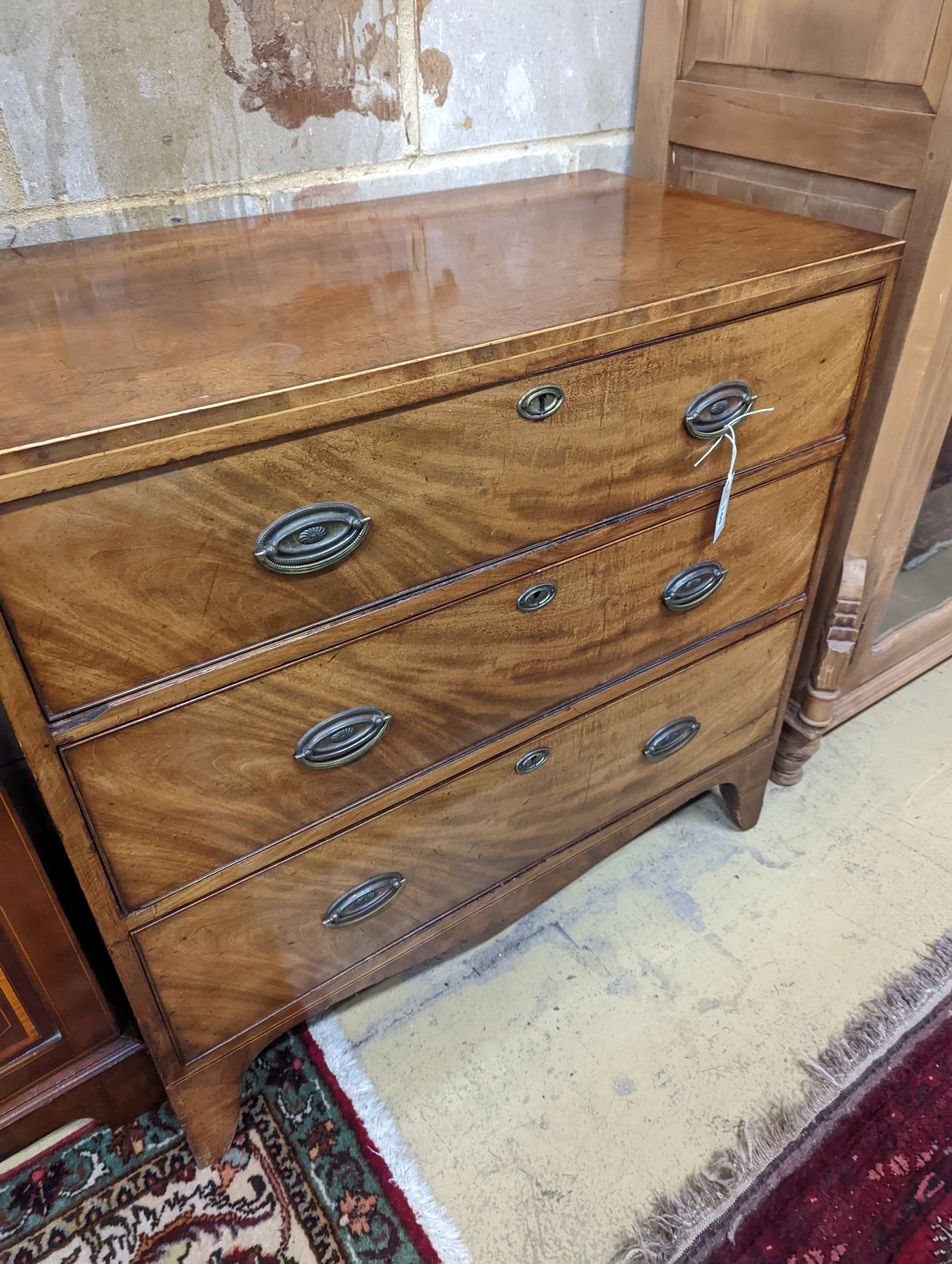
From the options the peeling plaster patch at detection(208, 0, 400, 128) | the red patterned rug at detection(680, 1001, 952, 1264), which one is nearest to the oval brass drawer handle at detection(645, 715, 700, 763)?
the red patterned rug at detection(680, 1001, 952, 1264)

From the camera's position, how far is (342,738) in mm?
898

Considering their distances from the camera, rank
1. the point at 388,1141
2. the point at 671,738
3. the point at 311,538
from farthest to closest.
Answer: the point at 671,738
the point at 388,1141
the point at 311,538

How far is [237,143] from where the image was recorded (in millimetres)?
1091

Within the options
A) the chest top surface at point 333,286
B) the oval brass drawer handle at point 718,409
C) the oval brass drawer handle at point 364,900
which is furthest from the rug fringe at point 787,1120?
the chest top surface at point 333,286

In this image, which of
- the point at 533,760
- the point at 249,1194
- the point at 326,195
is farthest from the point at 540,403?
the point at 249,1194

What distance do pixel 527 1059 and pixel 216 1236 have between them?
452 mm

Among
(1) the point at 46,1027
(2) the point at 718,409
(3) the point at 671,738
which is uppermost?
(2) the point at 718,409

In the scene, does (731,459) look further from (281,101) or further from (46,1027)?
(46,1027)

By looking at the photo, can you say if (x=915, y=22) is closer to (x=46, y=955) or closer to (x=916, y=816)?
(x=916, y=816)

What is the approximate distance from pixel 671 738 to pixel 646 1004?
0.41 meters

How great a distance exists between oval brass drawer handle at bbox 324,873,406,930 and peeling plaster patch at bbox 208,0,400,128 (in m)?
0.98

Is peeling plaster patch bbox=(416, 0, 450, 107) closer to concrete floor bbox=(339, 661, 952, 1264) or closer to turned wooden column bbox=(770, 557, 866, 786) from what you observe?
turned wooden column bbox=(770, 557, 866, 786)

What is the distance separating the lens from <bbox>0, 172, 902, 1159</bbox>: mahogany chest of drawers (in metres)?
0.70

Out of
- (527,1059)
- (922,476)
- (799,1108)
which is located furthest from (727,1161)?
(922,476)
